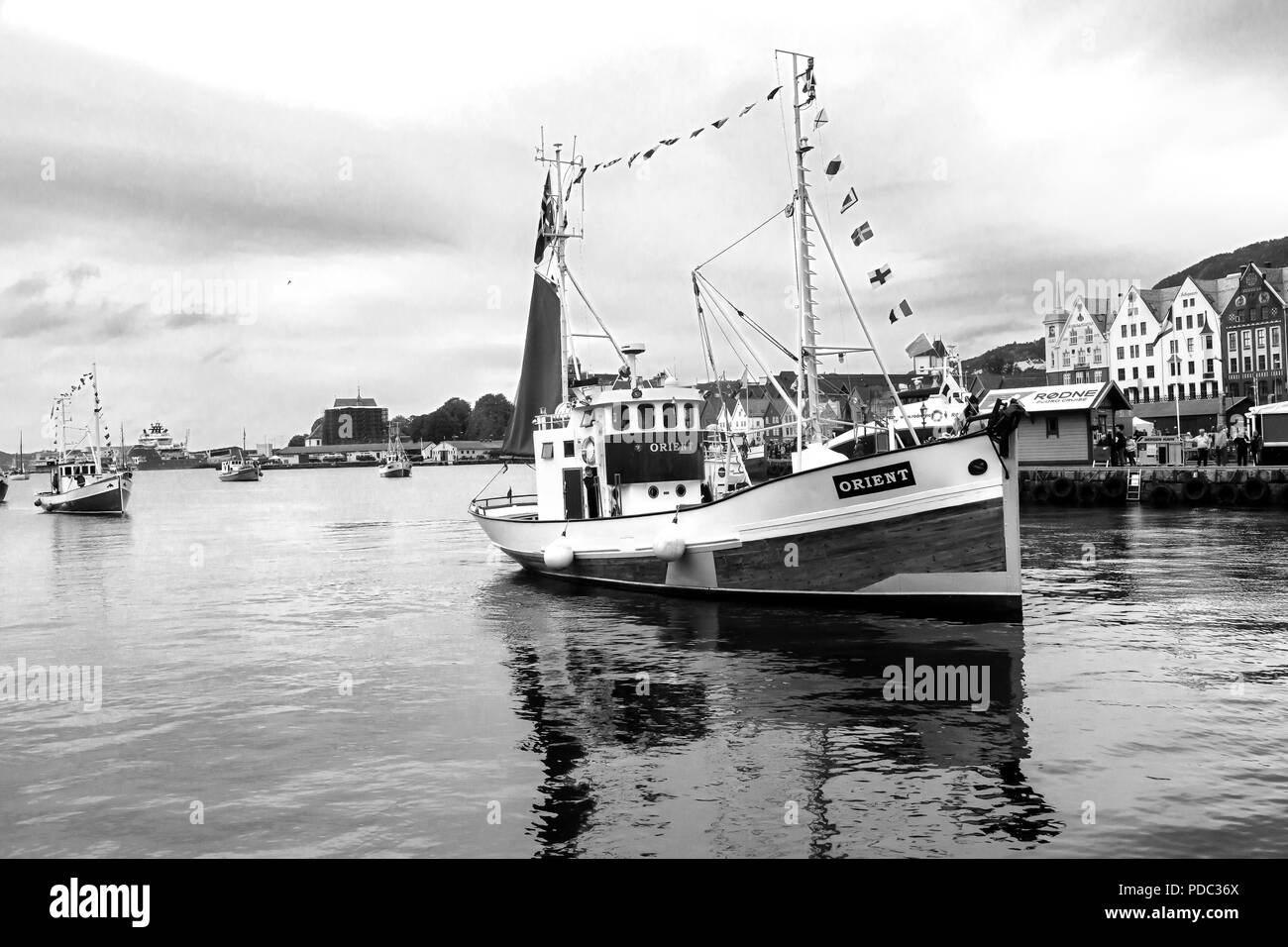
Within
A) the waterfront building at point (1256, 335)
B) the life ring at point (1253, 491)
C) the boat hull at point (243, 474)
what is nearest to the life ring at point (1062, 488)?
the life ring at point (1253, 491)

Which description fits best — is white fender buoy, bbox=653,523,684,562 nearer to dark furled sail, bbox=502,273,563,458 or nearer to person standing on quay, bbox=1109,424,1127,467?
dark furled sail, bbox=502,273,563,458

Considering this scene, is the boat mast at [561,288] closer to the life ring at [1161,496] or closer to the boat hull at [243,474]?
the life ring at [1161,496]

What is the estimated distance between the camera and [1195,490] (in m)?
48.5

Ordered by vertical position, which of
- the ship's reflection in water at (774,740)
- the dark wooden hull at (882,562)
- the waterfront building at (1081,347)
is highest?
the waterfront building at (1081,347)

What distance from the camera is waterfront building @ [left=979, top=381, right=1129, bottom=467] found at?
5775cm

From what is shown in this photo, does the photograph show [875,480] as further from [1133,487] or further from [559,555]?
[1133,487]

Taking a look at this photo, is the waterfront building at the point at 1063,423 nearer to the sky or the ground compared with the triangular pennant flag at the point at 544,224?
nearer to the ground

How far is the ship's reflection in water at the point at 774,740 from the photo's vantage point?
33.5 feet

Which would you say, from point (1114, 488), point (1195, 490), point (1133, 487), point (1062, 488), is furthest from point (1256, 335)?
point (1195, 490)

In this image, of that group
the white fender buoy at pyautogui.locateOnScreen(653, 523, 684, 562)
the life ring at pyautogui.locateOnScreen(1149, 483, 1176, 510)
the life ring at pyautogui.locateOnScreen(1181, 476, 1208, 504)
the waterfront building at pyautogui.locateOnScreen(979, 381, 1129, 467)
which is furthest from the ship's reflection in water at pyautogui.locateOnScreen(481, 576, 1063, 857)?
the waterfront building at pyautogui.locateOnScreen(979, 381, 1129, 467)

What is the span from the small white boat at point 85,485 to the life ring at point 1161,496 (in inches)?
2868

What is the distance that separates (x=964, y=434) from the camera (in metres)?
19.9
